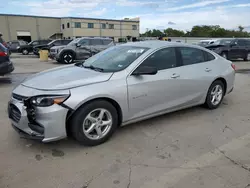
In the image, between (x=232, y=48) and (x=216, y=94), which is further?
(x=232, y=48)

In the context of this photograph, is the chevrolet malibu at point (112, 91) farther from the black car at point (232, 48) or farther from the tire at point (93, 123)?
the black car at point (232, 48)

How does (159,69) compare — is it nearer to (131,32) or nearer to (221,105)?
(221,105)

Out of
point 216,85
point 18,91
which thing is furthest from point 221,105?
point 18,91

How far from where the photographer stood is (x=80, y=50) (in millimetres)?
14656

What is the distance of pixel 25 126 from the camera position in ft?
10.0

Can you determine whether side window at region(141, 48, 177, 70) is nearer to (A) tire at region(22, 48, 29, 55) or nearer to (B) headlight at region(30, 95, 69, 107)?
(B) headlight at region(30, 95, 69, 107)

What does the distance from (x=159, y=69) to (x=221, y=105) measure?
231cm

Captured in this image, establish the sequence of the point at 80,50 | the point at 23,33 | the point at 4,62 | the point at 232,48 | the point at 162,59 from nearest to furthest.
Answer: the point at 162,59, the point at 4,62, the point at 80,50, the point at 232,48, the point at 23,33

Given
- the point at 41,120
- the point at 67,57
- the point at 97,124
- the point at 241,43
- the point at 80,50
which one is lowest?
the point at 97,124

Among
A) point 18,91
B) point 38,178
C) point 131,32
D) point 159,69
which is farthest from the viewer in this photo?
point 131,32

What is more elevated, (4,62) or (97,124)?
(4,62)

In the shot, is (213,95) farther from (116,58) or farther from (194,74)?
(116,58)

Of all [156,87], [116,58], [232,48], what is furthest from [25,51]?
[156,87]

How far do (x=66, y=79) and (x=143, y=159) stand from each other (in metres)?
1.58
